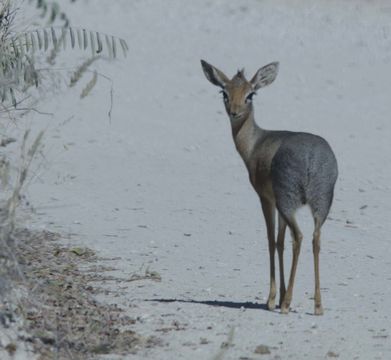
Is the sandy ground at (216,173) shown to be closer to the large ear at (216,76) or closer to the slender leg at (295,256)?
the slender leg at (295,256)

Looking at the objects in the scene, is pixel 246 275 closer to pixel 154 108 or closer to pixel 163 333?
pixel 163 333

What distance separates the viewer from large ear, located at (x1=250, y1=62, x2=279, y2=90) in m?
8.97

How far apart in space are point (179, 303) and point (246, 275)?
1.28 meters

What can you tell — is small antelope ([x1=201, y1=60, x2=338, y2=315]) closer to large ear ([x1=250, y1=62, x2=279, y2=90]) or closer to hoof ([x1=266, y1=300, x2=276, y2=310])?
hoof ([x1=266, y1=300, x2=276, y2=310])

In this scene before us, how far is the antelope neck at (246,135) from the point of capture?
8859 millimetres

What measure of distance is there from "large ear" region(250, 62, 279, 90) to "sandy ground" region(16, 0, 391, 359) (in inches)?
55.1

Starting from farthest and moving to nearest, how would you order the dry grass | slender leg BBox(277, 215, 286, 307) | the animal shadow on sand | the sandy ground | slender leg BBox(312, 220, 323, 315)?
slender leg BBox(277, 215, 286, 307) < the animal shadow on sand < slender leg BBox(312, 220, 323, 315) < the sandy ground < the dry grass

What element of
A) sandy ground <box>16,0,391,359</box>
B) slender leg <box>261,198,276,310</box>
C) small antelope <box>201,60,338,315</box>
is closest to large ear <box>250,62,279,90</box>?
small antelope <box>201,60,338,315</box>

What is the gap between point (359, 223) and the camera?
1162 centimetres

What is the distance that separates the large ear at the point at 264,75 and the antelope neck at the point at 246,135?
0.66 ft

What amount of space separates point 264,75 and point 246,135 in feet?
1.49

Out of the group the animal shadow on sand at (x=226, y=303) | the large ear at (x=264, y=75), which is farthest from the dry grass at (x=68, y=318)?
the large ear at (x=264, y=75)

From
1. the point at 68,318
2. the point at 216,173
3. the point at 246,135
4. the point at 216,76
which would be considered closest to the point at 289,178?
the point at 246,135

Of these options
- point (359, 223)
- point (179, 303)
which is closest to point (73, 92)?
point (359, 223)
